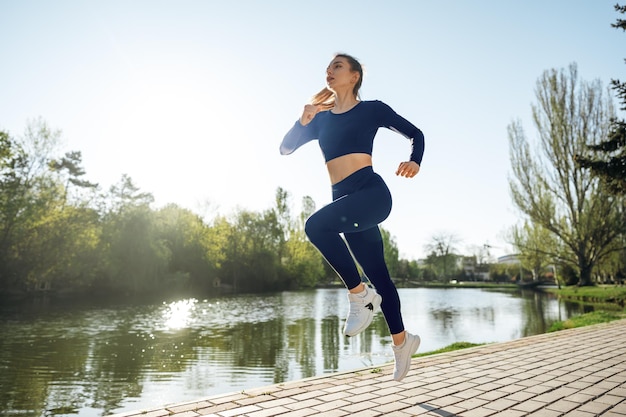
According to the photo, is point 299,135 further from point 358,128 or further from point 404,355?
point 404,355

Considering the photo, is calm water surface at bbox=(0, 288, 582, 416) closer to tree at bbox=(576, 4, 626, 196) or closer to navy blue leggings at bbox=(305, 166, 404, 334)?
navy blue leggings at bbox=(305, 166, 404, 334)

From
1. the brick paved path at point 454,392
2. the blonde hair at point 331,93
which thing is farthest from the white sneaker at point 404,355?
the blonde hair at point 331,93

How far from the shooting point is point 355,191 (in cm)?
255

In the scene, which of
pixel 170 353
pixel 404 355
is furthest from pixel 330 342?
pixel 404 355

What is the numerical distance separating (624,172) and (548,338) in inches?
385

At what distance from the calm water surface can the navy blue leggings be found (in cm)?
225

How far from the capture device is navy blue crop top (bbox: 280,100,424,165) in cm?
263

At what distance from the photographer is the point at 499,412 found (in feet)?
9.24

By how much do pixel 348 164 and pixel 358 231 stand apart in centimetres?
42

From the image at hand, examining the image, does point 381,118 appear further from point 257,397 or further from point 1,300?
point 1,300

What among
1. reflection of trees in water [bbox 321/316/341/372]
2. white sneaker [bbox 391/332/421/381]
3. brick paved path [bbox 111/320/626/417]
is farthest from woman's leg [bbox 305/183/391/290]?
reflection of trees in water [bbox 321/316/341/372]

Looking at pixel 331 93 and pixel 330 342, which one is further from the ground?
pixel 331 93

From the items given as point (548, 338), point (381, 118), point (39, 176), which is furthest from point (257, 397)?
point (39, 176)

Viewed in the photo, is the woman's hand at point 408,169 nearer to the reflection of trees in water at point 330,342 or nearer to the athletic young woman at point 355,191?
the athletic young woman at point 355,191
